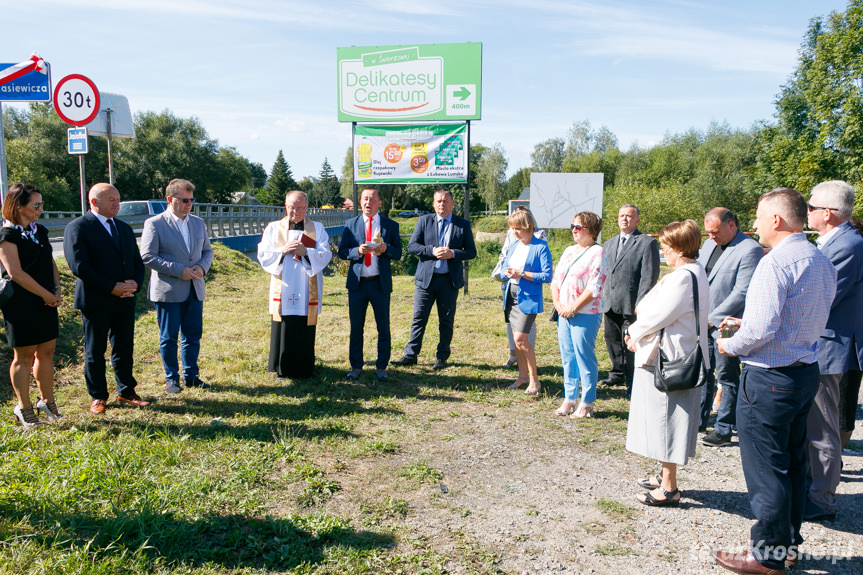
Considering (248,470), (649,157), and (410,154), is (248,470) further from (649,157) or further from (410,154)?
(649,157)

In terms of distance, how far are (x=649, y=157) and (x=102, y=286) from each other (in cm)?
7769

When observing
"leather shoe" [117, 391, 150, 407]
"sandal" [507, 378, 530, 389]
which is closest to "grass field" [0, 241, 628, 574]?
"leather shoe" [117, 391, 150, 407]

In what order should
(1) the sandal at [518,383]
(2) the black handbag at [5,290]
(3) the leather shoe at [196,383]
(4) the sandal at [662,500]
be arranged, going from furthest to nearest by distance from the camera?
(1) the sandal at [518,383] < (3) the leather shoe at [196,383] < (2) the black handbag at [5,290] < (4) the sandal at [662,500]

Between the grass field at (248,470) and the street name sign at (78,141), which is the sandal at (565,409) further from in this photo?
the street name sign at (78,141)

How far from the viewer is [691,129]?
7400cm

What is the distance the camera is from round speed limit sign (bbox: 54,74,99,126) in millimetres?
7395

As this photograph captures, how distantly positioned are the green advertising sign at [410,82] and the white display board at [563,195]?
361cm

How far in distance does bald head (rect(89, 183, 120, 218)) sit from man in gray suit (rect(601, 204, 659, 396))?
518 centimetres

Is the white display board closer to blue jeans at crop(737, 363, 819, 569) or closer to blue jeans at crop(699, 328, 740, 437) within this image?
blue jeans at crop(699, 328, 740, 437)

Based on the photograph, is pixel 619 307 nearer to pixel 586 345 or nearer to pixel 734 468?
pixel 586 345

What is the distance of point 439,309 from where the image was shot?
7.06 m

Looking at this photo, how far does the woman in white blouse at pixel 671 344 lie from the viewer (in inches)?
137

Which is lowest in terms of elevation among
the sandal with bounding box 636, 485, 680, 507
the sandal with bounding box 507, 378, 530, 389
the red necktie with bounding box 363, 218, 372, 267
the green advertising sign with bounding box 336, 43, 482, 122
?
the sandal with bounding box 636, 485, 680, 507

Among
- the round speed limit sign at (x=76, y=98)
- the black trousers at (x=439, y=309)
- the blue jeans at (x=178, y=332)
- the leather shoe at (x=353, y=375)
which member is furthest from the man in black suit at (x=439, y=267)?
the round speed limit sign at (x=76, y=98)
